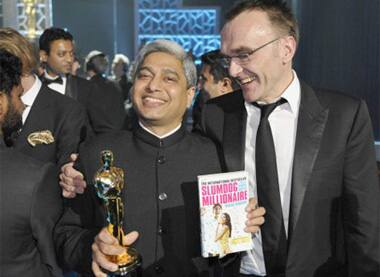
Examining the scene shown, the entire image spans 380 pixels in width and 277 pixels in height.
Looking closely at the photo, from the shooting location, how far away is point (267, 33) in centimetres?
189

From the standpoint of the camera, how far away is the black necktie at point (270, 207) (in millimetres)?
1771

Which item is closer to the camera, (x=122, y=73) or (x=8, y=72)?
(x=8, y=72)

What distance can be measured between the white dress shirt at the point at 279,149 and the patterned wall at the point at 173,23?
919 centimetres

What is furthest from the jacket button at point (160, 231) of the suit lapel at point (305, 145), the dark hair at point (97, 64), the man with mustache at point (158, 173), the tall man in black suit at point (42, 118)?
the dark hair at point (97, 64)

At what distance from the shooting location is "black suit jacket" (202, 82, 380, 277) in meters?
1.78

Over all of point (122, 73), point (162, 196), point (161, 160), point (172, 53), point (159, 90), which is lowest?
point (122, 73)

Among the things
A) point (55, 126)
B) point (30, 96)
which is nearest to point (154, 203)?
point (55, 126)

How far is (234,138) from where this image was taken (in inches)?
73.3

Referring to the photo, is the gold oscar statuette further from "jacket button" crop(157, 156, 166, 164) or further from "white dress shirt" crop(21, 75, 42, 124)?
"white dress shirt" crop(21, 75, 42, 124)

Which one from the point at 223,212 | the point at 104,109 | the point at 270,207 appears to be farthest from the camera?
the point at 104,109

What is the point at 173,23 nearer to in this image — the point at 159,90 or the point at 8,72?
the point at 159,90

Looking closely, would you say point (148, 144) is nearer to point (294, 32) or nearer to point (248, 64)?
point (248, 64)

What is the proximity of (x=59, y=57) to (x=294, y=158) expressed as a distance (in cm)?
273

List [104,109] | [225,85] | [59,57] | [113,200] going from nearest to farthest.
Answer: [113,200] < [225,85] < [104,109] < [59,57]
